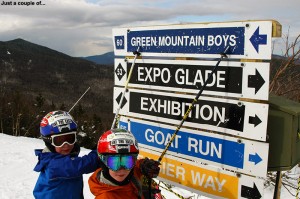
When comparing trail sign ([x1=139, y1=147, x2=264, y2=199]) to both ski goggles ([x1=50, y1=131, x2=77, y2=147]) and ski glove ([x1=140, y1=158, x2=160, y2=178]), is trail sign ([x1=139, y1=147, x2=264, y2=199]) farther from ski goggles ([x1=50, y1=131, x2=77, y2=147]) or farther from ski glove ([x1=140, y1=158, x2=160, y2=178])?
ski goggles ([x1=50, y1=131, x2=77, y2=147])

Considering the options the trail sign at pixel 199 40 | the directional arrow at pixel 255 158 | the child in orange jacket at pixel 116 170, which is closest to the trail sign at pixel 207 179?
the directional arrow at pixel 255 158

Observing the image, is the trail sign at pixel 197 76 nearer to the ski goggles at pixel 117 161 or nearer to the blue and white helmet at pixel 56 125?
the blue and white helmet at pixel 56 125

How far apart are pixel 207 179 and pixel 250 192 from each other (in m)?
0.59

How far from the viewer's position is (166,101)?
448 cm

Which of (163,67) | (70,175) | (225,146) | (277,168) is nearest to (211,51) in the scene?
(163,67)

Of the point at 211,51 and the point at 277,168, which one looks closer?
the point at 277,168

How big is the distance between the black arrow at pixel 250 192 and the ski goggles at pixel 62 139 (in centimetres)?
218

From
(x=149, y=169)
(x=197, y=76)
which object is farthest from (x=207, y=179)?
(x=197, y=76)

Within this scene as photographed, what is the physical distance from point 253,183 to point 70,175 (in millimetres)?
2090

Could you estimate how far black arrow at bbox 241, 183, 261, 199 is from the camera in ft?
12.1

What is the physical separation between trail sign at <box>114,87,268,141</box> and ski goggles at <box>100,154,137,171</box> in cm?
118

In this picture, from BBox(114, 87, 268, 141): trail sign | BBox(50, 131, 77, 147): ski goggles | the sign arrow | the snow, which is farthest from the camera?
the snow

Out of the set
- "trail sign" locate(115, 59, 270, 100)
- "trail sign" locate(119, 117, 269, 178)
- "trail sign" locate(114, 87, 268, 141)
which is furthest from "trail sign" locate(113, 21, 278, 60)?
"trail sign" locate(119, 117, 269, 178)

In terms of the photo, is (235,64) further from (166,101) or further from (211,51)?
(166,101)
